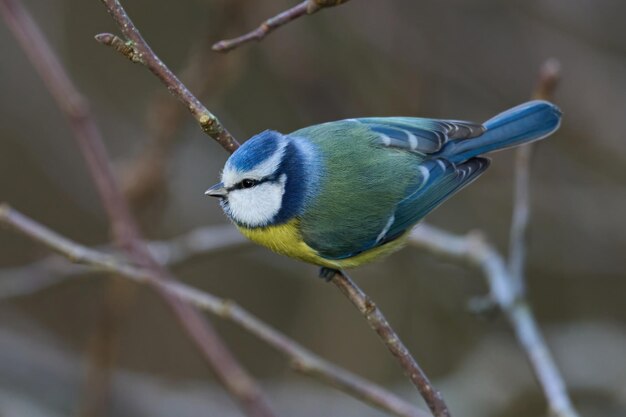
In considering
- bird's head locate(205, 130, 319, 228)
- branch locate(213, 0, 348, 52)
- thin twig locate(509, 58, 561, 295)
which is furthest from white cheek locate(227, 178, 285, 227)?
thin twig locate(509, 58, 561, 295)

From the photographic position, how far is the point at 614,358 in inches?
136

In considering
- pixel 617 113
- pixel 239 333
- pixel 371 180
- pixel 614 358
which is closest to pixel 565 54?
pixel 617 113

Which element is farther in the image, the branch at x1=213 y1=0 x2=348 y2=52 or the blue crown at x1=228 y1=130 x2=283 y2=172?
the blue crown at x1=228 y1=130 x2=283 y2=172

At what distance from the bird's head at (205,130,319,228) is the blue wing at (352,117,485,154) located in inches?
10.8

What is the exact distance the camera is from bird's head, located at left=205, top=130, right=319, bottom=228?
222 centimetres

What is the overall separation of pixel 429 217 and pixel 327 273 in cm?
231

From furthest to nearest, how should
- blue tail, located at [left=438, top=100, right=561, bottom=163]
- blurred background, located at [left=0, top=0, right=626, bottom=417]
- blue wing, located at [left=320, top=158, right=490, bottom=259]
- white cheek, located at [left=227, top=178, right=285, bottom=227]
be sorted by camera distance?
blurred background, located at [left=0, top=0, right=626, bottom=417] → blue tail, located at [left=438, top=100, right=561, bottom=163] → blue wing, located at [left=320, top=158, right=490, bottom=259] → white cheek, located at [left=227, top=178, right=285, bottom=227]

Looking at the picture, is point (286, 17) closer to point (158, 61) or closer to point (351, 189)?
point (158, 61)

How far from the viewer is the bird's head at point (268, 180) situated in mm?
2217

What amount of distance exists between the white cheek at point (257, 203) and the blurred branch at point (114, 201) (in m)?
0.29

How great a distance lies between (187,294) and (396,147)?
2.91 ft

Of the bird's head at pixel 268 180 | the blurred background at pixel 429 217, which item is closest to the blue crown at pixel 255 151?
the bird's head at pixel 268 180

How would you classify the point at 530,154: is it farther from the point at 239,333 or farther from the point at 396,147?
the point at 239,333

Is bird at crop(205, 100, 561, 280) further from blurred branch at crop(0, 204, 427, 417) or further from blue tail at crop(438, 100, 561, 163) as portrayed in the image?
blurred branch at crop(0, 204, 427, 417)
